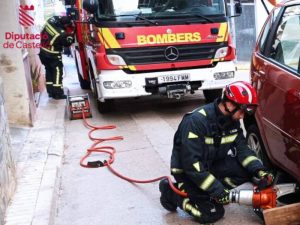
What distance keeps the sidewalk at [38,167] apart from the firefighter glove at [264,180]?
1651 mm

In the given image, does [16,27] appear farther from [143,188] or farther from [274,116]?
[274,116]

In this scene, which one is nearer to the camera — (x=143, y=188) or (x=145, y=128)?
(x=143, y=188)

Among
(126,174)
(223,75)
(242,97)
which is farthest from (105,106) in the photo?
(242,97)

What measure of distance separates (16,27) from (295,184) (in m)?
4.59

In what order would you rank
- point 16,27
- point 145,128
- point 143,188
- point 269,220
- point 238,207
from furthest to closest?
1. point 145,128
2. point 16,27
3. point 143,188
4. point 238,207
5. point 269,220

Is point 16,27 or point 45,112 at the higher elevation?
point 16,27

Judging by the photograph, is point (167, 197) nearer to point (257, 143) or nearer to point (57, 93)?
point (257, 143)

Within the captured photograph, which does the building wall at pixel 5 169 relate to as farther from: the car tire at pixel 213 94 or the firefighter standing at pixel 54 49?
the firefighter standing at pixel 54 49

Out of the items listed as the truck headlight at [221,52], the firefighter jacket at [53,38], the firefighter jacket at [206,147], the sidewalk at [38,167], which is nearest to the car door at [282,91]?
the firefighter jacket at [206,147]

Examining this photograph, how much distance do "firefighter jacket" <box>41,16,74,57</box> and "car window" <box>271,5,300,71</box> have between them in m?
5.80

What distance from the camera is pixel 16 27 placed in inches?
248

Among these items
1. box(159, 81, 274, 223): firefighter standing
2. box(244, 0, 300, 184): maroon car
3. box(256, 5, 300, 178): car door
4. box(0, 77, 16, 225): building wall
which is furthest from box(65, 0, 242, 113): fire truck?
box(159, 81, 274, 223): firefighter standing

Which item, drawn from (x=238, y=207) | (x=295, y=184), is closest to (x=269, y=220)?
(x=295, y=184)

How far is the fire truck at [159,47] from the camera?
273 inches
